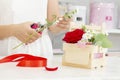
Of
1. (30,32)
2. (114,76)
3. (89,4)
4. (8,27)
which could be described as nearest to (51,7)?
(8,27)

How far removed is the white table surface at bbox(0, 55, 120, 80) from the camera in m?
0.83

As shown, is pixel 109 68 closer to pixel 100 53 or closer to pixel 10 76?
pixel 100 53

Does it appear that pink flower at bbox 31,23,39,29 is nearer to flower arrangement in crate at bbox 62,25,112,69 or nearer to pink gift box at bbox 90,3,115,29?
flower arrangement in crate at bbox 62,25,112,69

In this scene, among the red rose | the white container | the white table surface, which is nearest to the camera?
the white table surface

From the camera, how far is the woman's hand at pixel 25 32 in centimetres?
113

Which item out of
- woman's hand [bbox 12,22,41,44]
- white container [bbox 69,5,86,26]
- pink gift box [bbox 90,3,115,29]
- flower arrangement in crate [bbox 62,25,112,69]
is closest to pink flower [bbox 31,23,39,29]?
woman's hand [bbox 12,22,41,44]

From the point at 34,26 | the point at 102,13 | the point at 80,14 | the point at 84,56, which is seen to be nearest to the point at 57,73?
the point at 84,56

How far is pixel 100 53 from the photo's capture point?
3.42 ft

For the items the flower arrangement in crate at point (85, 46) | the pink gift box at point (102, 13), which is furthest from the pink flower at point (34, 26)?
the pink gift box at point (102, 13)

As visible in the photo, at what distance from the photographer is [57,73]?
905 mm

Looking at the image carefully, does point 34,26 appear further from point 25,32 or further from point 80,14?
point 80,14

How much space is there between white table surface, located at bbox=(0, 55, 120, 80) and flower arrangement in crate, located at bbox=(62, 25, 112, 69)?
0.03m

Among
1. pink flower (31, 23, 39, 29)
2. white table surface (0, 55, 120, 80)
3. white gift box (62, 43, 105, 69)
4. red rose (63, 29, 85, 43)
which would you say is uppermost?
pink flower (31, 23, 39, 29)

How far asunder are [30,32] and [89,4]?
1.07 m
